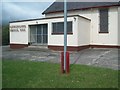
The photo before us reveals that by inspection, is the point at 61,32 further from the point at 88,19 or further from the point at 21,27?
the point at 21,27

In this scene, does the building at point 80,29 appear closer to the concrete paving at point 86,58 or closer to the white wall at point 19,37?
the white wall at point 19,37

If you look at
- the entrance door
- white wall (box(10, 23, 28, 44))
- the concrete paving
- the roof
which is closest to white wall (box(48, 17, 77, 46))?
the concrete paving

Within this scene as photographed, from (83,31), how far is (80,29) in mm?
872

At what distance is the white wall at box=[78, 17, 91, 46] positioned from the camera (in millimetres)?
22141

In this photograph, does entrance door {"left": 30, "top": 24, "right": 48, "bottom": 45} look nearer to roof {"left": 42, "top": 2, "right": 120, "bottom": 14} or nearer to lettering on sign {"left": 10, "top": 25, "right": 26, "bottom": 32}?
lettering on sign {"left": 10, "top": 25, "right": 26, "bottom": 32}

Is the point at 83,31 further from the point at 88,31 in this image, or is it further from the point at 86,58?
the point at 86,58

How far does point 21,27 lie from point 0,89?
2038 cm

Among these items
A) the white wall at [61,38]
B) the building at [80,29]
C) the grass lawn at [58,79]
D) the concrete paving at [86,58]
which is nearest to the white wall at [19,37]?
the building at [80,29]

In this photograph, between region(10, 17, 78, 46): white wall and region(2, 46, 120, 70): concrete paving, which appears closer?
region(2, 46, 120, 70): concrete paving

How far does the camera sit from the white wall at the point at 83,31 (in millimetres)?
22141

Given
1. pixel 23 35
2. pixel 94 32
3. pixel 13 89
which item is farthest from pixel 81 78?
pixel 23 35

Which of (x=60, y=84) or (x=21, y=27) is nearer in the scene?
(x=60, y=84)

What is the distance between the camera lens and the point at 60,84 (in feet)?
26.7

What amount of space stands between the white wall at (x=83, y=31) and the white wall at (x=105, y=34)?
599 millimetres
